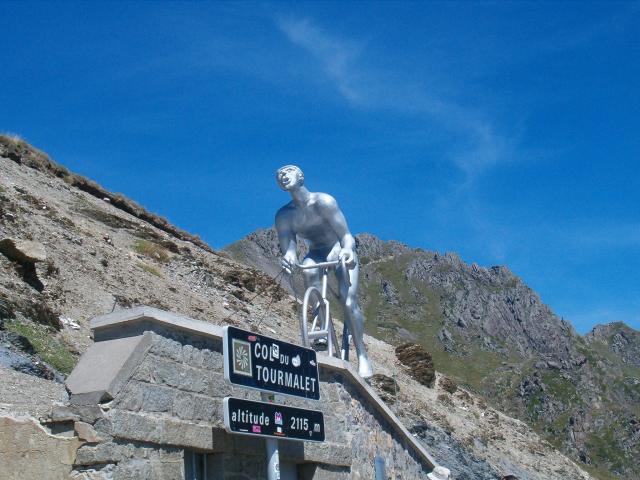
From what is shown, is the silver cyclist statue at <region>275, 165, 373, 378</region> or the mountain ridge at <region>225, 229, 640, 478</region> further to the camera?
the mountain ridge at <region>225, 229, 640, 478</region>

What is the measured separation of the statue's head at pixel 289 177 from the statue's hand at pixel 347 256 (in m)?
1.06

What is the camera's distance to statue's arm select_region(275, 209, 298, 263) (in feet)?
39.9

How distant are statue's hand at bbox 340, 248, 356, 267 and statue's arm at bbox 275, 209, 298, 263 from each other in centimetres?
62

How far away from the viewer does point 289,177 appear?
11922 mm

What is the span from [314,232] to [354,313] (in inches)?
52.3

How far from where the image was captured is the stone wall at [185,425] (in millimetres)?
7402

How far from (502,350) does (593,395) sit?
22612mm

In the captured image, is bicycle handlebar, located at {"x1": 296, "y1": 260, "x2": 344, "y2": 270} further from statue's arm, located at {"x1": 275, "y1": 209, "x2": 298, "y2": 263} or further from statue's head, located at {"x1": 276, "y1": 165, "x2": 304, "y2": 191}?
statue's head, located at {"x1": 276, "y1": 165, "x2": 304, "y2": 191}

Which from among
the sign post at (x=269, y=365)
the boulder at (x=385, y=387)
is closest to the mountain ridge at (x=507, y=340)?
the boulder at (x=385, y=387)

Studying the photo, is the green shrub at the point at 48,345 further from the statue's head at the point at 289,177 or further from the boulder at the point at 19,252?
the statue's head at the point at 289,177

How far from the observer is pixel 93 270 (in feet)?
66.8

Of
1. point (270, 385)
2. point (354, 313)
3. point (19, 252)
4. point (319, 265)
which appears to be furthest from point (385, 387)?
point (270, 385)

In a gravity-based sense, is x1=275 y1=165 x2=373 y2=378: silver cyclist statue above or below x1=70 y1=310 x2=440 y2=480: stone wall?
above

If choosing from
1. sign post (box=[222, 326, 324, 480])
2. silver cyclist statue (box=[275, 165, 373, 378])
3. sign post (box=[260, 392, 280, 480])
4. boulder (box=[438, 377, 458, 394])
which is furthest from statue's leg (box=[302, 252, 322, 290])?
boulder (box=[438, 377, 458, 394])
